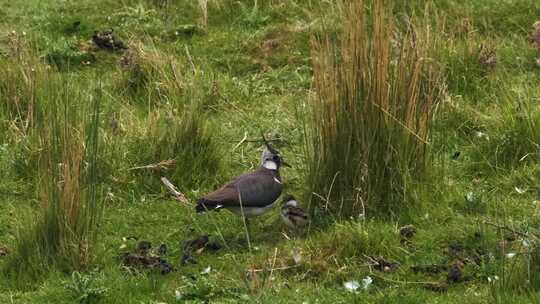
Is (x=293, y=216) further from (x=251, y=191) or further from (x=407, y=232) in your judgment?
(x=407, y=232)

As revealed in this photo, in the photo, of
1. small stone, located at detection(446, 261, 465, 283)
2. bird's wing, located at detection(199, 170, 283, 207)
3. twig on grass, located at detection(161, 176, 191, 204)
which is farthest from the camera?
twig on grass, located at detection(161, 176, 191, 204)

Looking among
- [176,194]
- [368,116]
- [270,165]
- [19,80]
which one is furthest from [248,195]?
[19,80]

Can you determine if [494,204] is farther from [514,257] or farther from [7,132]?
[7,132]

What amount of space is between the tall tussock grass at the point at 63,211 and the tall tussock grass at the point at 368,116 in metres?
1.51

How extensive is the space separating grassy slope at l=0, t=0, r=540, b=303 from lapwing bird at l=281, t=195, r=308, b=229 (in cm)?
14

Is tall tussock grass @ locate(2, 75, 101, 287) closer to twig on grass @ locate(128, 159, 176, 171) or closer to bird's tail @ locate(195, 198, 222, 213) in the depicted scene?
bird's tail @ locate(195, 198, 222, 213)

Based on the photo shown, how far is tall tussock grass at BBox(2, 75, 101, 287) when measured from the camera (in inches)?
282

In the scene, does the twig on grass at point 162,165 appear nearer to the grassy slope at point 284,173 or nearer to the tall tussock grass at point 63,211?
Result: the grassy slope at point 284,173

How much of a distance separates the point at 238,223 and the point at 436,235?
147 centimetres

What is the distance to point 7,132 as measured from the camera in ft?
31.9

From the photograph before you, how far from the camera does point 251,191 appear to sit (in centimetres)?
780

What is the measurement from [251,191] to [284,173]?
1372mm

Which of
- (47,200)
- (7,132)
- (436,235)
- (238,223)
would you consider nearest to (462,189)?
(436,235)

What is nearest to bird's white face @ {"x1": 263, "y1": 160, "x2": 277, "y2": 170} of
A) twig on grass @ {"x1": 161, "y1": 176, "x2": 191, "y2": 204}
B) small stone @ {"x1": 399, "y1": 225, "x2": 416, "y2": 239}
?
twig on grass @ {"x1": 161, "y1": 176, "x2": 191, "y2": 204}
